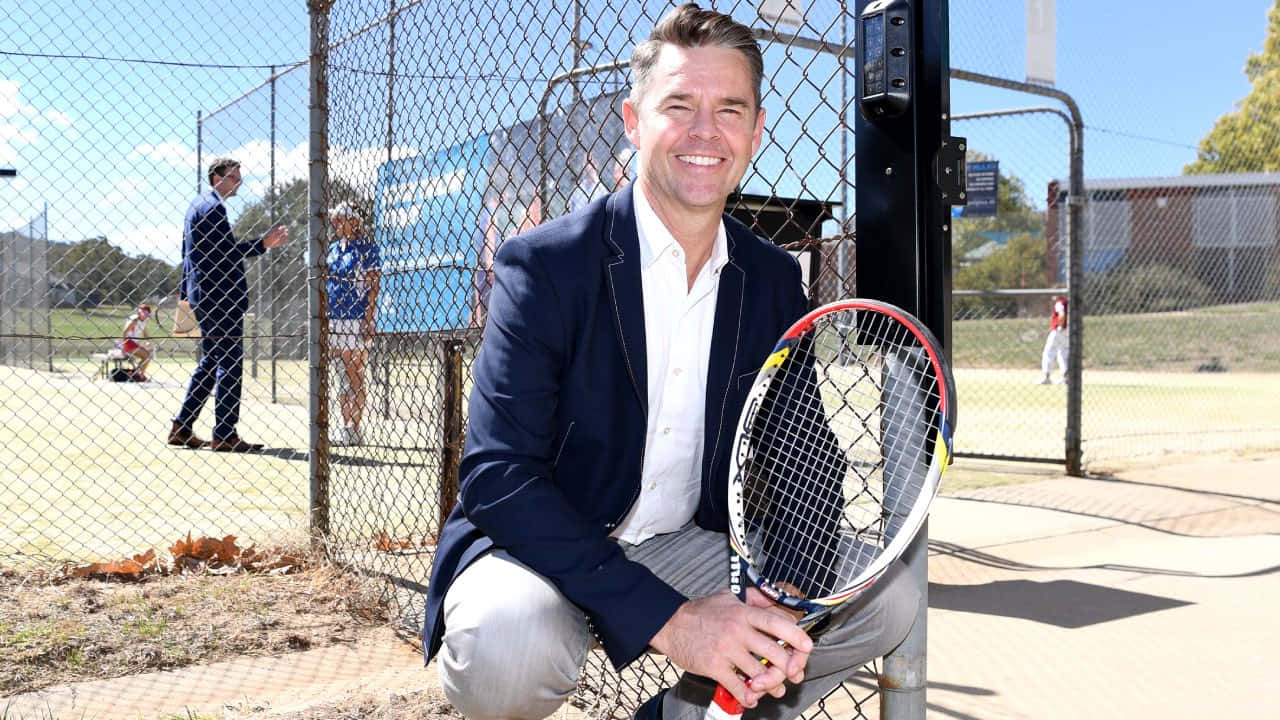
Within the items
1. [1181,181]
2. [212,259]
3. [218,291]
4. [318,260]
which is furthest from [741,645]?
[1181,181]

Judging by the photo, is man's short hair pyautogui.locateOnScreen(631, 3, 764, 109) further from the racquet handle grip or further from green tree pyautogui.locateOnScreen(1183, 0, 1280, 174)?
green tree pyautogui.locateOnScreen(1183, 0, 1280, 174)

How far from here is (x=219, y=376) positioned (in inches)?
296

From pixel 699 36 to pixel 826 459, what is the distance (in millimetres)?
873

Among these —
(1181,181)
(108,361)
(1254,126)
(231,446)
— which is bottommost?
(231,446)

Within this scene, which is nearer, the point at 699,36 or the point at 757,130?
the point at 699,36

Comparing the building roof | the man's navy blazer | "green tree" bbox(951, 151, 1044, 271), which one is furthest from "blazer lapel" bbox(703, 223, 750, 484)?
the building roof

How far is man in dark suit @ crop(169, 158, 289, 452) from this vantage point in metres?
7.33

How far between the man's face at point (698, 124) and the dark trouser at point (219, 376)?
18.7 feet

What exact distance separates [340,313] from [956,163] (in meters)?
3.68

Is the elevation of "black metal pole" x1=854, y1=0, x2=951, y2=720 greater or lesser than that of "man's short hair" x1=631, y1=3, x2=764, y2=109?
lesser

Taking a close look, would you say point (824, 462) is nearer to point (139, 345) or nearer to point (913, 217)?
point (913, 217)

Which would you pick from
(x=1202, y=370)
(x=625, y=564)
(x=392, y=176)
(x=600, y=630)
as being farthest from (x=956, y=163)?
(x=1202, y=370)

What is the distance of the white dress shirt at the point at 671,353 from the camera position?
7.11ft

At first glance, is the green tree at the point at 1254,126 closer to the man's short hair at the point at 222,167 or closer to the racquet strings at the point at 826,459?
the man's short hair at the point at 222,167
